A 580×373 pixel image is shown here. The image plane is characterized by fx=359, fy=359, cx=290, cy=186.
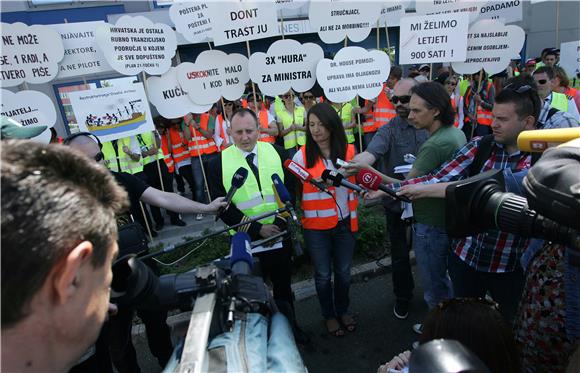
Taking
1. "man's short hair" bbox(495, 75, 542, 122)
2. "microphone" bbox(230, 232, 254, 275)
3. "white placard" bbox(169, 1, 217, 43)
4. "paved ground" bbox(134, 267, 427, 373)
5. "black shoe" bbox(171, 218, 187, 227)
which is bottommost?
"paved ground" bbox(134, 267, 427, 373)

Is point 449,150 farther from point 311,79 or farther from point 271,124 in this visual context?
point 271,124

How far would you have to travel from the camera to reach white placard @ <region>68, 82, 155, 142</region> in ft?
11.0

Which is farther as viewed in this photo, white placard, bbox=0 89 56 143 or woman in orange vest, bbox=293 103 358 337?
white placard, bbox=0 89 56 143

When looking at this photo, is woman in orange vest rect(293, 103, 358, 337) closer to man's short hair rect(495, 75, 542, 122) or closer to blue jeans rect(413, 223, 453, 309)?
blue jeans rect(413, 223, 453, 309)

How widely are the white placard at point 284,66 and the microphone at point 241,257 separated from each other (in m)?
2.68

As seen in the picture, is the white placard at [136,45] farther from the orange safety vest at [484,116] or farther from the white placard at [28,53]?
the orange safety vest at [484,116]

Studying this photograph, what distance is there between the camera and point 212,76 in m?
3.52

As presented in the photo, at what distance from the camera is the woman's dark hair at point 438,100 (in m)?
2.41

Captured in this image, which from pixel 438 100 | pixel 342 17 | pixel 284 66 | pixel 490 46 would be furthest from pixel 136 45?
pixel 490 46

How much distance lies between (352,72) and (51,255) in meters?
3.50

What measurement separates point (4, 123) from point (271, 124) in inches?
185

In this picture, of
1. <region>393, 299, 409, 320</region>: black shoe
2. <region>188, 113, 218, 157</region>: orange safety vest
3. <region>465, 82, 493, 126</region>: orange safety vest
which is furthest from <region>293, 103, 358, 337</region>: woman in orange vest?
<region>465, 82, 493, 126</region>: orange safety vest

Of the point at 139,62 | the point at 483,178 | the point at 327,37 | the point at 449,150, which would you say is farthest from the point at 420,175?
the point at 139,62

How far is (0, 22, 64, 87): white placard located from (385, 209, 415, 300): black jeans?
3.26m
